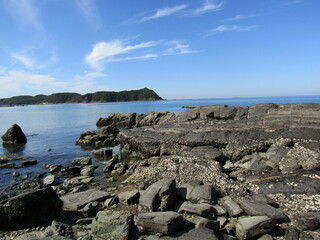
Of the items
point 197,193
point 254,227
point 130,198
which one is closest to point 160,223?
point 254,227

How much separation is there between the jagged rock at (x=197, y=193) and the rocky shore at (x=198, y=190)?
44mm

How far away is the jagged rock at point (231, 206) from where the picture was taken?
818 centimetres

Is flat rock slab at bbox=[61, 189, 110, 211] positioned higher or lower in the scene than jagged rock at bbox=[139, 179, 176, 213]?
lower

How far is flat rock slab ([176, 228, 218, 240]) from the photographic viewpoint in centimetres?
643

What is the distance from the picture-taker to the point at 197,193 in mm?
9812

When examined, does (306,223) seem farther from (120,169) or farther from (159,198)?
(120,169)

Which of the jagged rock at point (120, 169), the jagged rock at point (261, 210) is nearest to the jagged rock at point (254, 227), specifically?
the jagged rock at point (261, 210)

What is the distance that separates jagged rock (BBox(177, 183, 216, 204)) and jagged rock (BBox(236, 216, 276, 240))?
2380 mm

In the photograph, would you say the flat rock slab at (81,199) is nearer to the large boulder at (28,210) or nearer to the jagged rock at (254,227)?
the large boulder at (28,210)

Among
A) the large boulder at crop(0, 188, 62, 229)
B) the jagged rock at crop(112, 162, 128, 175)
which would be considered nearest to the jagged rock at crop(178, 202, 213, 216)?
the large boulder at crop(0, 188, 62, 229)

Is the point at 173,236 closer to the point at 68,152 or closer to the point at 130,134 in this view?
the point at 130,134

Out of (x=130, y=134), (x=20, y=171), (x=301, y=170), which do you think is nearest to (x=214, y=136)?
(x=301, y=170)

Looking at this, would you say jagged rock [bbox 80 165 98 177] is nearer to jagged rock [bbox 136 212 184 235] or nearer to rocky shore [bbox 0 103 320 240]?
rocky shore [bbox 0 103 320 240]

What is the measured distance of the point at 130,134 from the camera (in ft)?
68.5
